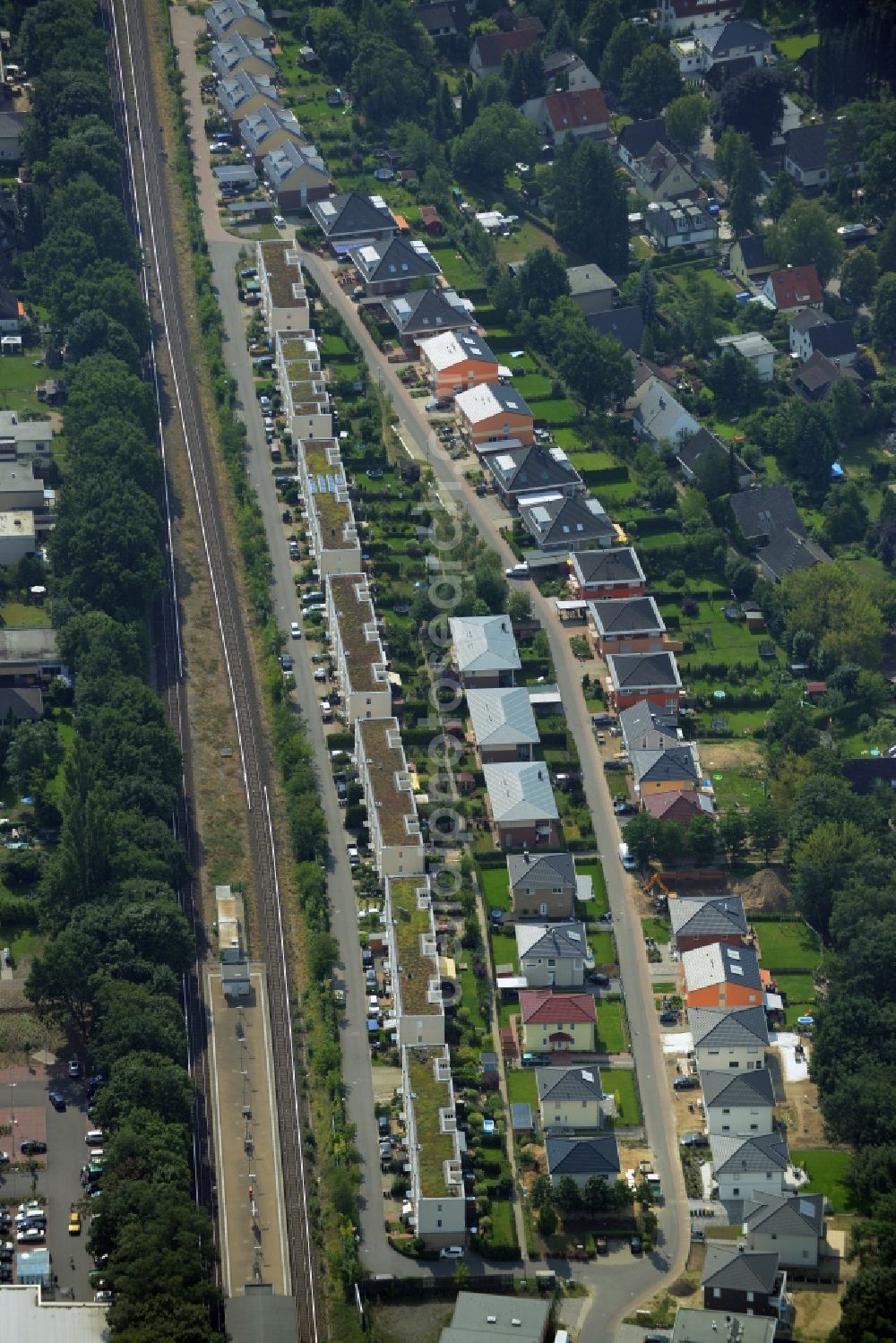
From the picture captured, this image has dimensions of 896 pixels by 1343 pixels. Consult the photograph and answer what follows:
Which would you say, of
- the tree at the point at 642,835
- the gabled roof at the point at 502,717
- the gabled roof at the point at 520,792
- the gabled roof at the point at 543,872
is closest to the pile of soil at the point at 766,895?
the tree at the point at 642,835

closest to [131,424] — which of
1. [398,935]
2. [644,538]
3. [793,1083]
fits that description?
[644,538]

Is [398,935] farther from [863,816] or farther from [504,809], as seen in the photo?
[863,816]

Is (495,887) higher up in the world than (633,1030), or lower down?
higher up

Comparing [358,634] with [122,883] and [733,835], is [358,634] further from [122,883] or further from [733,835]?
[122,883]

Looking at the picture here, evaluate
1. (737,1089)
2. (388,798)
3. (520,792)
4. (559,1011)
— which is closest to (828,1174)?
(737,1089)

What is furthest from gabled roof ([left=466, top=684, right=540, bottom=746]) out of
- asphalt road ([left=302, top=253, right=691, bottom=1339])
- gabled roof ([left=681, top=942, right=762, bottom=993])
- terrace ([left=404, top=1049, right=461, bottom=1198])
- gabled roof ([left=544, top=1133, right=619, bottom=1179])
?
gabled roof ([left=544, top=1133, right=619, bottom=1179])

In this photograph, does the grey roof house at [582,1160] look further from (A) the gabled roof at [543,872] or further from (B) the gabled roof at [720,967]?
(A) the gabled roof at [543,872]
